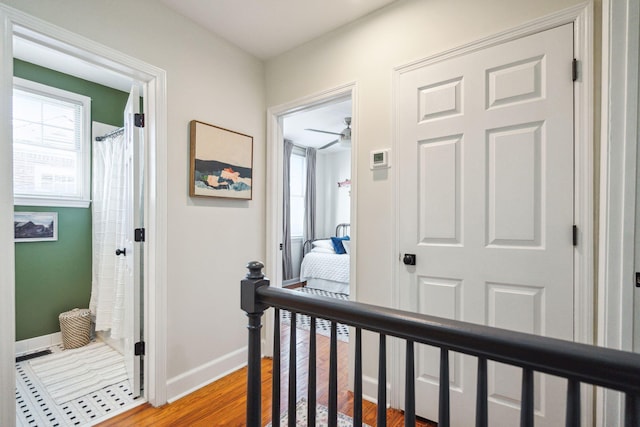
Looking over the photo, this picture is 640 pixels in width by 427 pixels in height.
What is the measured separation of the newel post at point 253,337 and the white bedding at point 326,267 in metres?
3.64

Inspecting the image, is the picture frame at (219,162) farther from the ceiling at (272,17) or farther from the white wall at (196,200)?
the ceiling at (272,17)

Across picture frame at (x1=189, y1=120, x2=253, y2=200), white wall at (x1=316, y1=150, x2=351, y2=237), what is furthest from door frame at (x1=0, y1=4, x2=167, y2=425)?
white wall at (x1=316, y1=150, x2=351, y2=237)

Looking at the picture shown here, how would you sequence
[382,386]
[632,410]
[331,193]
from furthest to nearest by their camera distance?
[331,193] → [382,386] → [632,410]

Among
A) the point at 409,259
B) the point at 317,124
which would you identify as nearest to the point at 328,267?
the point at 317,124

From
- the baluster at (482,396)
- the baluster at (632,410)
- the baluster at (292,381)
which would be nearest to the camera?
the baluster at (632,410)

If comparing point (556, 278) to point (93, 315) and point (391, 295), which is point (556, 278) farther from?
point (93, 315)

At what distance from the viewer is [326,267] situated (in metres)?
4.89

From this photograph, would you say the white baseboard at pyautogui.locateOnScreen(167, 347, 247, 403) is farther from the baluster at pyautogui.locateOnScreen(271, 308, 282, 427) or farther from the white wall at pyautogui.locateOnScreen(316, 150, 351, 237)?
the white wall at pyautogui.locateOnScreen(316, 150, 351, 237)

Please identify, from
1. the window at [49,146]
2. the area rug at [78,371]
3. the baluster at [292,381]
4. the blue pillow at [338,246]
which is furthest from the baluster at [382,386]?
the blue pillow at [338,246]

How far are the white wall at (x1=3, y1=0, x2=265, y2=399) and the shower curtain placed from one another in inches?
26.2

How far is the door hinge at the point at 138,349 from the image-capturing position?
2.02 meters

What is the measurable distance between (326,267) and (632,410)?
14.5 feet

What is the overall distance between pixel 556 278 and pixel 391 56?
5.13 feet

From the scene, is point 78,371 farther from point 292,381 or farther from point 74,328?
point 292,381
